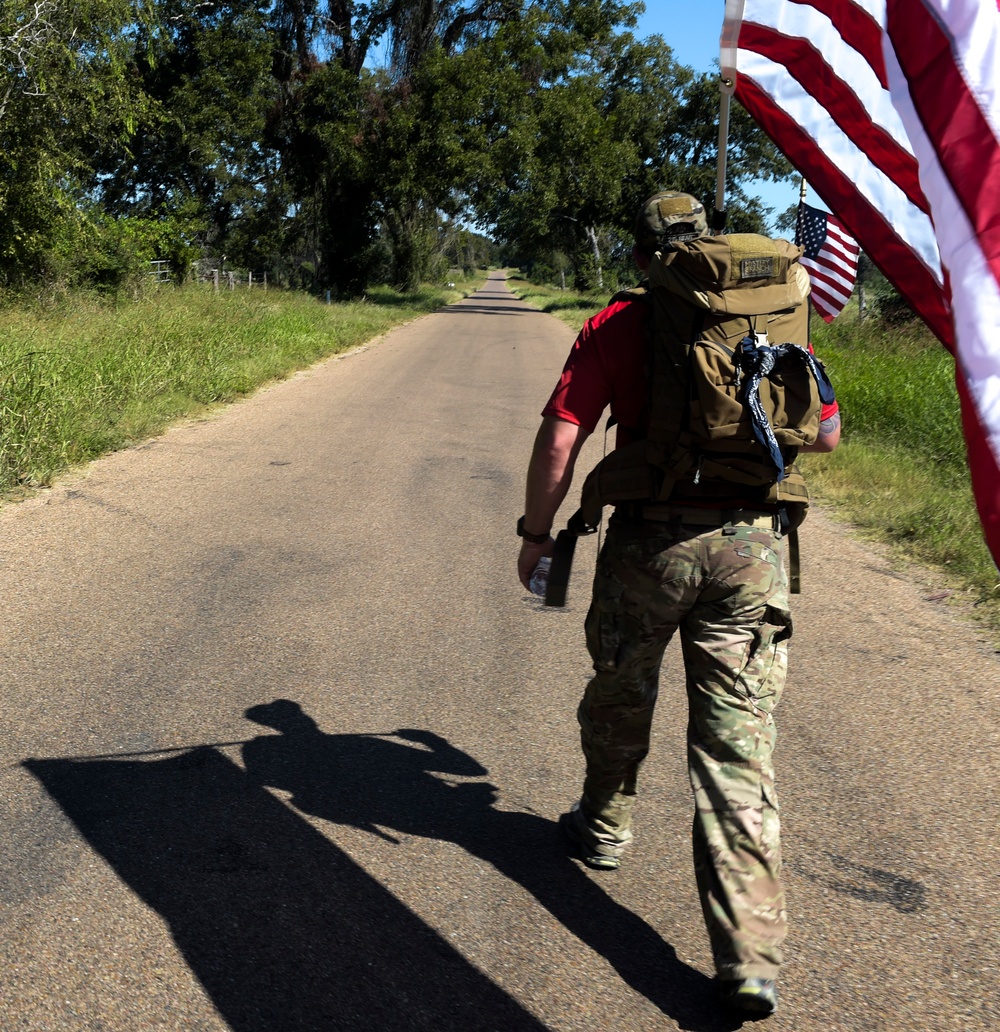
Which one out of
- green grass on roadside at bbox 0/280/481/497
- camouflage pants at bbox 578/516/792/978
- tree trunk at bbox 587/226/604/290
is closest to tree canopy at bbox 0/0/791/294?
tree trunk at bbox 587/226/604/290

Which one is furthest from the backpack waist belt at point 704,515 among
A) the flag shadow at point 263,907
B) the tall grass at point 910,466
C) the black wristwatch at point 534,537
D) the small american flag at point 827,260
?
the small american flag at point 827,260

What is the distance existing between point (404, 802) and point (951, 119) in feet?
8.38

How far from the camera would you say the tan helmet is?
2.81 metres

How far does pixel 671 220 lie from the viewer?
2.82 meters

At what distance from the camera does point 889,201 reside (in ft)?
9.82

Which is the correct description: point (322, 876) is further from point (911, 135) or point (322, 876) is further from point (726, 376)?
point (911, 135)

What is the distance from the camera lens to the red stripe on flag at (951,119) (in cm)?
203

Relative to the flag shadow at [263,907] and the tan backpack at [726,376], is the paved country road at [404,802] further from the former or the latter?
the tan backpack at [726,376]

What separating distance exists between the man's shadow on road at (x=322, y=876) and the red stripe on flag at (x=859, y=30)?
2.25m

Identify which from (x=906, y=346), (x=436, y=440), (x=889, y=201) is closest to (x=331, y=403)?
(x=436, y=440)

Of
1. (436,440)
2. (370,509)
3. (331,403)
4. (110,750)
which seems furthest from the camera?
(331,403)

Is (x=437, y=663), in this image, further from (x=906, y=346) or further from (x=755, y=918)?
(x=906, y=346)

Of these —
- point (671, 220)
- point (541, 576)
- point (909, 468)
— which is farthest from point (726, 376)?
point (909, 468)

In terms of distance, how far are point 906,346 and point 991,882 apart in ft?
41.5
